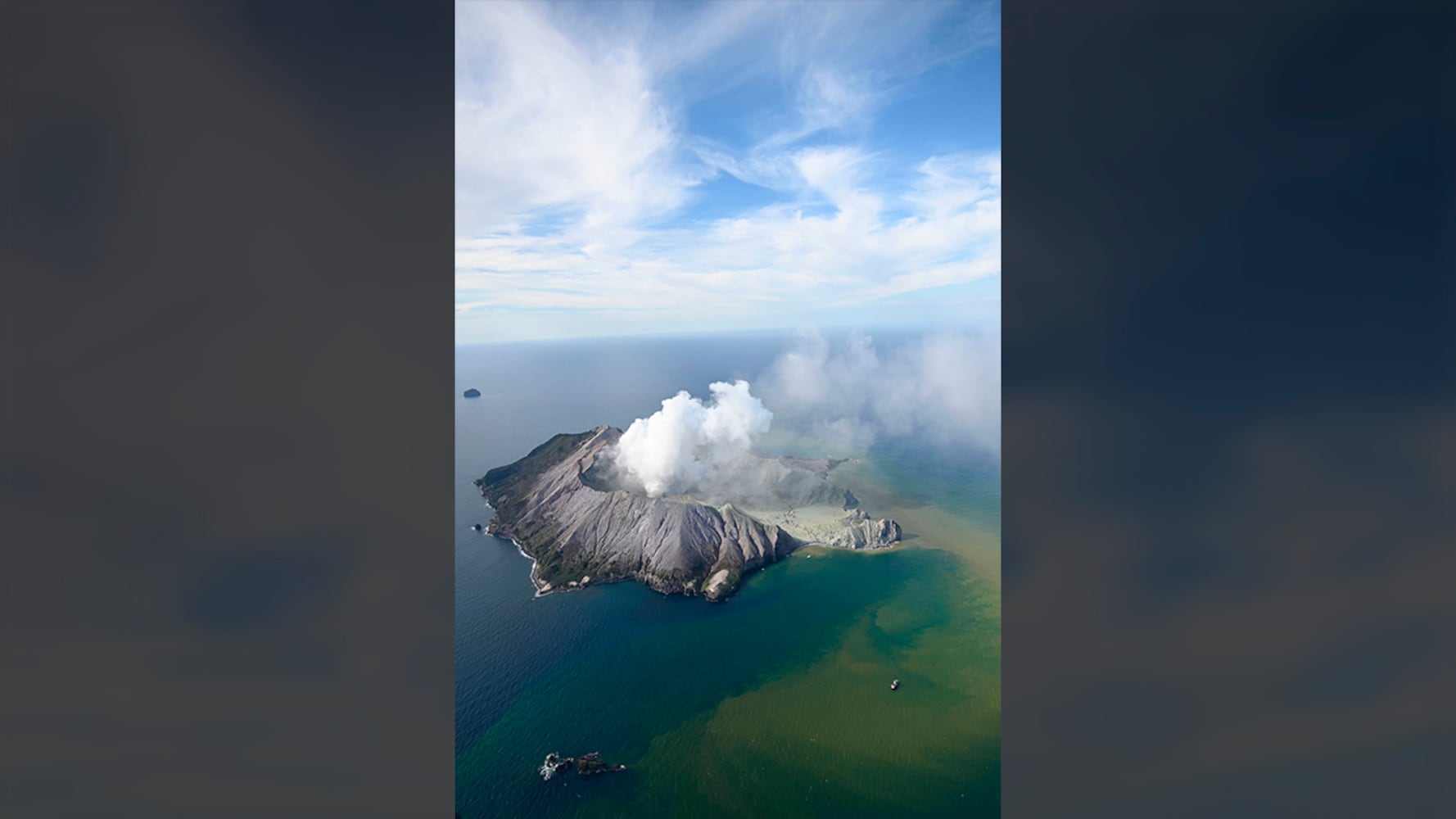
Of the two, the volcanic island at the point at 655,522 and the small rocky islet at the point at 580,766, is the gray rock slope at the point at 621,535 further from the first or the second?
the small rocky islet at the point at 580,766

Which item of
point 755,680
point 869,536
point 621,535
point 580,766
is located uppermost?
point 621,535

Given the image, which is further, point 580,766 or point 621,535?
point 621,535

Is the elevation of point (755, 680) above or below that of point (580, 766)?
above

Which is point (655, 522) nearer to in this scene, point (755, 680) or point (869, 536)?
point (755, 680)

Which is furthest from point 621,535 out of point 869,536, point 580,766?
point 869,536

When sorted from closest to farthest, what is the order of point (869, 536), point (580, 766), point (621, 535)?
point (580, 766)
point (621, 535)
point (869, 536)

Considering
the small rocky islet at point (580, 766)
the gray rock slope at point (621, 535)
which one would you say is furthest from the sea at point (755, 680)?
the gray rock slope at point (621, 535)

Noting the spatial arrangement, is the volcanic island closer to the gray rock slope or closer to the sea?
the gray rock slope
